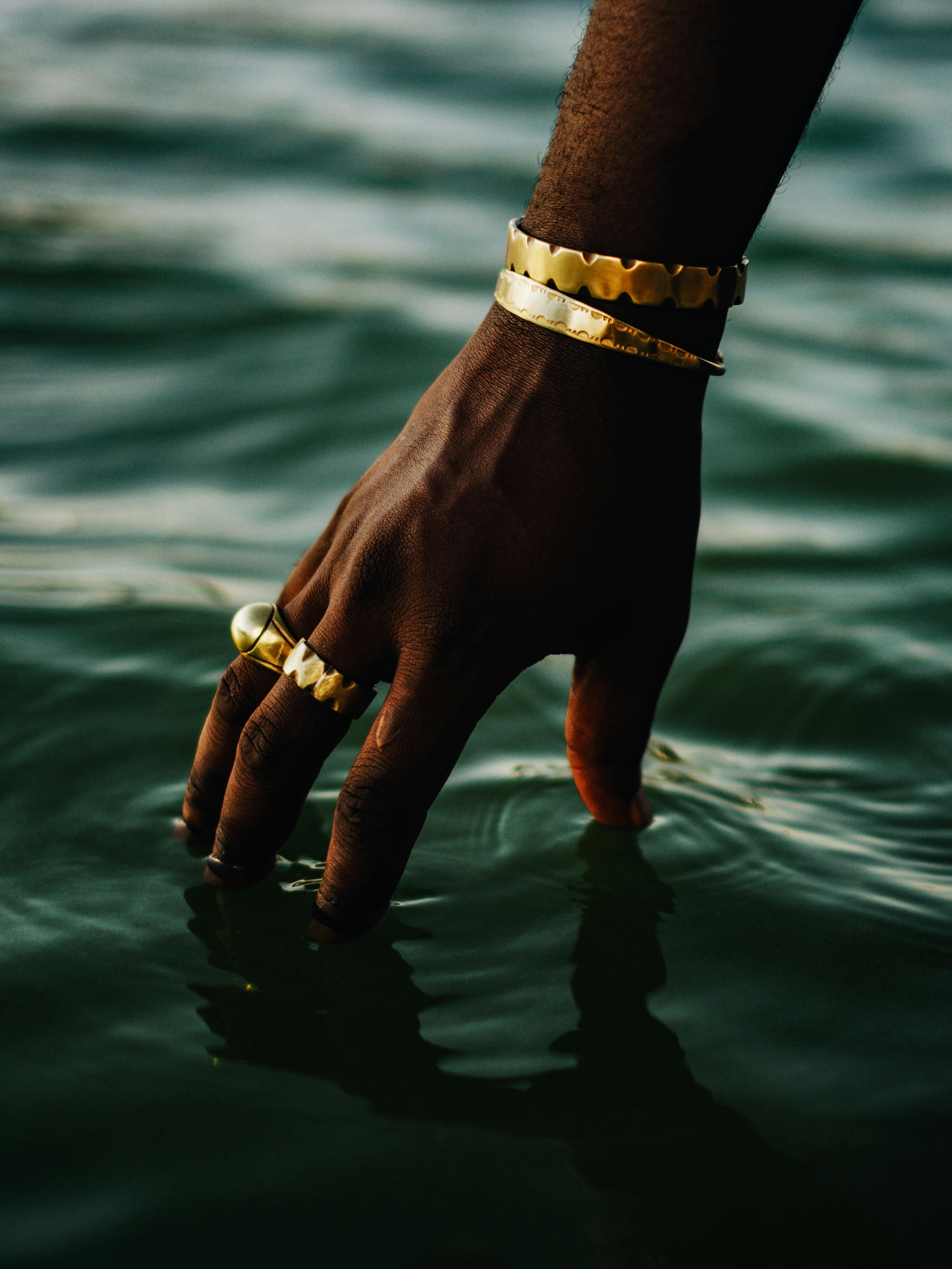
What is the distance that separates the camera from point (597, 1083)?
1.23 meters

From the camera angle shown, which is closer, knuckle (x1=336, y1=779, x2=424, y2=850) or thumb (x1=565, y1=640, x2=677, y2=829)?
knuckle (x1=336, y1=779, x2=424, y2=850)

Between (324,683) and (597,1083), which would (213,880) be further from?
(597,1083)

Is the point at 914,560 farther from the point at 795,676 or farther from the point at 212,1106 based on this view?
the point at 212,1106

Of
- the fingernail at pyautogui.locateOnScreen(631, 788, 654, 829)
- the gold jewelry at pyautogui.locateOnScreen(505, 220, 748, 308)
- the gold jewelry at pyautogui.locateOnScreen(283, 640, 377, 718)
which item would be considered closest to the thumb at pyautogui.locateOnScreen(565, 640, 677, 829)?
the fingernail at pyautogui.locateOnScreen(631, 788, 654, 829)

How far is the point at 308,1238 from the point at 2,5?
370 inches

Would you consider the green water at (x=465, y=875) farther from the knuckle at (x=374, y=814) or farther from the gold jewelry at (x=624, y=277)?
the gold jewelry at (x=624, y=277)

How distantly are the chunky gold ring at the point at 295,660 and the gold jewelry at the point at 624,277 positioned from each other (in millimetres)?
479

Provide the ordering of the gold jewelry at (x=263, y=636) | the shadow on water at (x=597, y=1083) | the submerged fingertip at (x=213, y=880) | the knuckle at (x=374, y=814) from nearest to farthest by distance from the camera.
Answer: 1. the shadow on water at (x=597, y=1083)
2. the knuckle at (x=374, y=814)
3. the gold jewelry at (x=263, y=636)
4. the submerged fingertip at (x=213, y=880)

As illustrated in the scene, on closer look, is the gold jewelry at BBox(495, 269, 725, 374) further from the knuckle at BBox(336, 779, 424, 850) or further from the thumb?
the knuckle at BBox(336, 779, 424, 850)

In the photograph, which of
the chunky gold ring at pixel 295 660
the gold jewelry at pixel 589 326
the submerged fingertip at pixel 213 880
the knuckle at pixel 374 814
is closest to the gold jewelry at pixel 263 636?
the chunky gold ring at pixel 295 660

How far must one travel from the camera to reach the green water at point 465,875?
109 centimetres

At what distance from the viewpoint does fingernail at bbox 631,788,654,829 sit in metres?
1.58

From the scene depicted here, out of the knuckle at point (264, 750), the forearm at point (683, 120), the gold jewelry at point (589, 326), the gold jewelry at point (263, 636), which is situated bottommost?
the knuckle at point (264, 750)

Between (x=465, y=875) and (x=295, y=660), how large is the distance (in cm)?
50
